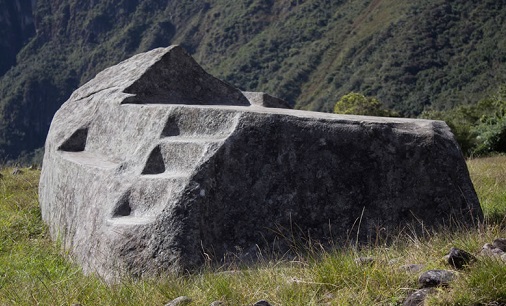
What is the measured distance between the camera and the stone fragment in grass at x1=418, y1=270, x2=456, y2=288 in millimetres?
3863

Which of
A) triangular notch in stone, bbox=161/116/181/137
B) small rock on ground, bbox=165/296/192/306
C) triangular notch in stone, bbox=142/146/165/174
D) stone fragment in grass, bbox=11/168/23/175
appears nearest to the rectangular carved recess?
triangular notch in stone, bbox=142/146/165/174

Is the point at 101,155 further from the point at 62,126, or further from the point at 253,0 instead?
the point at 253,0

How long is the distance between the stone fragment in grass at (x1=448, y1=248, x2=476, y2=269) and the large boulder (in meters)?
1.65

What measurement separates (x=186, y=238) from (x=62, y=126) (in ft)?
14.7

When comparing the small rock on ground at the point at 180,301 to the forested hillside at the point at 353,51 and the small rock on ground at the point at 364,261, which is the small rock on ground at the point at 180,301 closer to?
the small rock on ground at the point at 364,261

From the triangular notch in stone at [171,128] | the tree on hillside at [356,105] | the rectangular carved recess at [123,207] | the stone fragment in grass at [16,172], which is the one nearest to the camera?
the rectangular carved recess at [123,207]

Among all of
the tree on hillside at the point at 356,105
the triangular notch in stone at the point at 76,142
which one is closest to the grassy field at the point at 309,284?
the triangular notch in stone at the point at 76,142

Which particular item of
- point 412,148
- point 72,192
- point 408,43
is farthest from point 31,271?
point 408,43

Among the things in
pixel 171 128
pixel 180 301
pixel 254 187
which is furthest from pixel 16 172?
pixel 180 301

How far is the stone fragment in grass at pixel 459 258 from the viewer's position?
4.05 meters

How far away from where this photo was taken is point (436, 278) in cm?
389

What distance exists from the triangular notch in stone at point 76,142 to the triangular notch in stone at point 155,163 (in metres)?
2.48

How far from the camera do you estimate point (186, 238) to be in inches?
211

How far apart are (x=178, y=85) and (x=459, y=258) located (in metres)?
5.35
